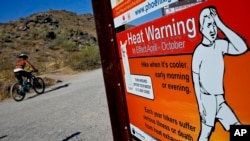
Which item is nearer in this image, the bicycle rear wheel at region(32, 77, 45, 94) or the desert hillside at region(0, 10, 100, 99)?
the bicycle rear wheel at region(32, 77, 45, 94)

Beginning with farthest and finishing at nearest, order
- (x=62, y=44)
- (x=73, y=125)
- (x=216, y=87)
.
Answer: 1. (x=62, y=44)
2. (x=73, y=125)
3. (x=216, y=87)

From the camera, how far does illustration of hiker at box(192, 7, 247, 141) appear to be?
1.63 metres

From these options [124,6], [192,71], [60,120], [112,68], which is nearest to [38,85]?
[60,120]

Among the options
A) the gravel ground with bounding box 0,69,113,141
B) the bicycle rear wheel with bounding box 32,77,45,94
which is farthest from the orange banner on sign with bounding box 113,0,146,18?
the bicycle rear wheel with bounding box 32,77,45,94

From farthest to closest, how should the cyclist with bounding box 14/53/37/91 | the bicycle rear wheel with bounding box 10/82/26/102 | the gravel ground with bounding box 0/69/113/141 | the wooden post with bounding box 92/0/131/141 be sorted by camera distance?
the cyclist with bounding box 14/53/37/91
the bicycle rear wheel with bounding box 10/82/26/102
the gravel ground with bounding box 0/69/113/141
the wooden post with bounding box 92/0/131/141

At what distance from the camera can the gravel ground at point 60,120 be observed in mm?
7496

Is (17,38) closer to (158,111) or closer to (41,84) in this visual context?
(41,84)

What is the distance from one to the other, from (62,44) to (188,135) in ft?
149

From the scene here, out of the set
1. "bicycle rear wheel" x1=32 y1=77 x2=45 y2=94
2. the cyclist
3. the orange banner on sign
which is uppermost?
the orange banner on sign

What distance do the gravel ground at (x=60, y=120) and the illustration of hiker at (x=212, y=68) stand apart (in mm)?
4698

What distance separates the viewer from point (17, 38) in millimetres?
50562

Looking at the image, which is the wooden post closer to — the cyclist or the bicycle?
the bicycle

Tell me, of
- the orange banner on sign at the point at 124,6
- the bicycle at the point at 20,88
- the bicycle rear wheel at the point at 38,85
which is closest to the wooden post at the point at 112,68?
the orange banner on sign at the point at 124,6

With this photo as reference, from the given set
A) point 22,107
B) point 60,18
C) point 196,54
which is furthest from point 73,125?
point 60,18
